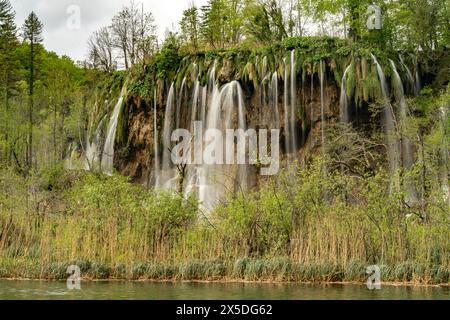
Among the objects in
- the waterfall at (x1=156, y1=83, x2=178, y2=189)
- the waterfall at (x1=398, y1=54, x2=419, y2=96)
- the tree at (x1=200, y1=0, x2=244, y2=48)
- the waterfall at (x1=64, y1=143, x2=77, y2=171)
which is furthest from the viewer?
the tree at (x1=200, y1=0, x2=244, y2=48)

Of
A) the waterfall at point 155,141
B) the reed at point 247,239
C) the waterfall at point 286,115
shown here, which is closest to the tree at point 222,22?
the waterfall at point 155,141

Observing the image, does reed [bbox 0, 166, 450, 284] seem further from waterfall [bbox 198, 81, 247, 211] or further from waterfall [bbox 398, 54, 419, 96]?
waterfall [bbox 398, 54, 419, 96]

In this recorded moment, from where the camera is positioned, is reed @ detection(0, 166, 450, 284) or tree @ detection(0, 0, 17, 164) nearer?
reed @ detection(0, 166, 450, 284)

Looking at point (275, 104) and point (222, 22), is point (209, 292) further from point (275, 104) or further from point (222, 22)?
point (222, 22)

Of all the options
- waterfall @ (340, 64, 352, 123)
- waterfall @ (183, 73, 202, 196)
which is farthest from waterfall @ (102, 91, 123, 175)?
waterfall @ (340, 64, 352, 123)

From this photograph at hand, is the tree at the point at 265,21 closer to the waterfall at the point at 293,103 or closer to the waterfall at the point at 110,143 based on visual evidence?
the waterfall at the point at 293,103

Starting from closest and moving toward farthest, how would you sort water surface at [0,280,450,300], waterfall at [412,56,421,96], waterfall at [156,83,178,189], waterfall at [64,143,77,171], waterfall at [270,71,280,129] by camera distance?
water surface at [0,280,450,300], waterfall at [270,71,280,129], waterfall at [412,56,421,96], waterfall at [156,83,178,189], waterfall at [64,143,77,171]

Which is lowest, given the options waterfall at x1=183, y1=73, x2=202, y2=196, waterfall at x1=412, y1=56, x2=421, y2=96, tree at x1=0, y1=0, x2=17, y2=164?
waterfall at x1=183, y1=73, x2=202, y2=196

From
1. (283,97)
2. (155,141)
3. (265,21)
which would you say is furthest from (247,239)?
(265,21)

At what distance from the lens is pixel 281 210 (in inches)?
642

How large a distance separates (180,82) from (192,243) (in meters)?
17.4

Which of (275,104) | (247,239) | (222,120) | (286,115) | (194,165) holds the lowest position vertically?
(247,239)
